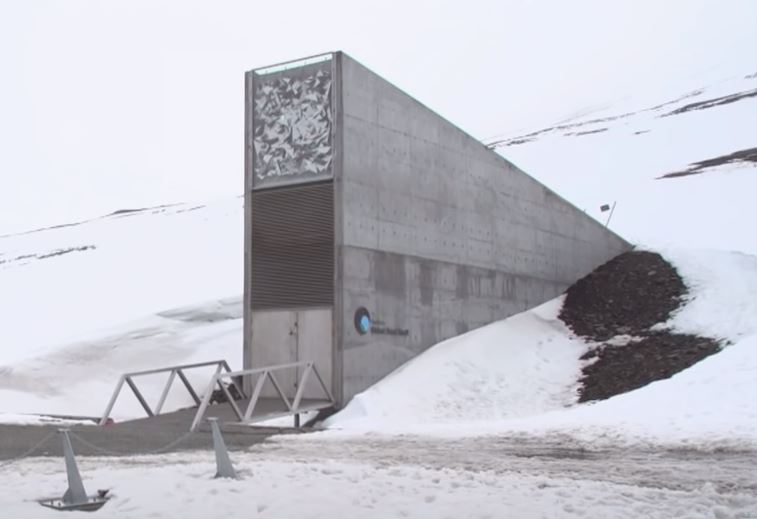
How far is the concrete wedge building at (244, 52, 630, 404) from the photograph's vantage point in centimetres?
1691

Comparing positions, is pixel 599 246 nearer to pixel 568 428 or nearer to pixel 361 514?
pixel 568 428

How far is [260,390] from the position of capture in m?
15.3

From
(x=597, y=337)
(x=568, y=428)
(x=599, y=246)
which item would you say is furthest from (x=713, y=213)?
(x=568, y=428)

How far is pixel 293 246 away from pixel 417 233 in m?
2.79

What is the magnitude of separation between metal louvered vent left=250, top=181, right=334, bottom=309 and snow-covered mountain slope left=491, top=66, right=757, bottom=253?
15.3m

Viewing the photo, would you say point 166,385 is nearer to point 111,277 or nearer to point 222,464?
point 222,464

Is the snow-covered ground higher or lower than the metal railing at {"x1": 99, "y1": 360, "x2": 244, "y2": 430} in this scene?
lower

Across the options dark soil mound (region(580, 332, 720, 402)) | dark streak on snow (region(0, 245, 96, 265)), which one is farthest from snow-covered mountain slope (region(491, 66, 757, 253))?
dark streak on snow (region(0, 245, 96, 265))

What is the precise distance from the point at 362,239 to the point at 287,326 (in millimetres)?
2138

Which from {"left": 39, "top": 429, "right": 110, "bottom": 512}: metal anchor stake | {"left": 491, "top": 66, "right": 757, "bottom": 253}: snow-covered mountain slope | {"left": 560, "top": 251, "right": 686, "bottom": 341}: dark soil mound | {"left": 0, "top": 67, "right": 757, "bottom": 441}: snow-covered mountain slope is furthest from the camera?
{"left": 491, "top": 66, "right": 757, "bottom": 253}: snow-covered mountain slope

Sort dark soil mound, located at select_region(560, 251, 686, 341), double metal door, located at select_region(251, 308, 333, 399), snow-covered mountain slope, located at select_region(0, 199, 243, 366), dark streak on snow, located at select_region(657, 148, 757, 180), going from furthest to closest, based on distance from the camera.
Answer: dark streak on snow, located at select_region(657, 148, 757, 180) < snow-covered mountain slope, located at select_region(0, 199, 243, 366) < dark soil mound, located at select_region(560, 251, 686, 341) < double metal door, located at select_region(251, 308, 333, 399)

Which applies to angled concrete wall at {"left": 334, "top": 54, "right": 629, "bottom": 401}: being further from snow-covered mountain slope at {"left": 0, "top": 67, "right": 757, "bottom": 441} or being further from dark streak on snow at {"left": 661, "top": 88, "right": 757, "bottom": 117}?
dark streak on snow at {"left": 661, "top": 88, "right": 757, "bottom": 117}

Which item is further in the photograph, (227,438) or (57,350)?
(57,350)

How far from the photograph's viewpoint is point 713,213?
33719 millimetres
